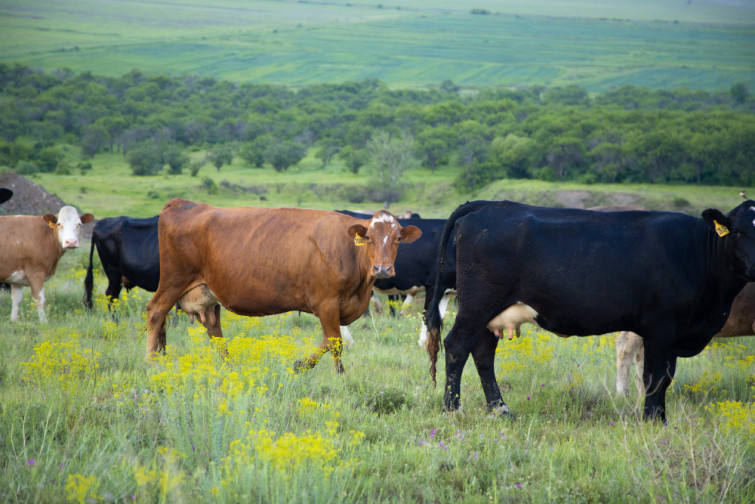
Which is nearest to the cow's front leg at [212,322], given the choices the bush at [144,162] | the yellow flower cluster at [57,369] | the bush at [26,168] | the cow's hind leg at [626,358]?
the yellow flower cluster at [57,369]

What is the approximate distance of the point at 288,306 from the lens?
7.43 m

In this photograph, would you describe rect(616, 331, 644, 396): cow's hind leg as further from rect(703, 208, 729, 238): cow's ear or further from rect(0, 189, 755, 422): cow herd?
rect(703, 208, 729, 238): cow's ear

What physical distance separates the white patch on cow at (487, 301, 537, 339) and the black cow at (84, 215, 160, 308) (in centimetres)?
614

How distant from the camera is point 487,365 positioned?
6.47m

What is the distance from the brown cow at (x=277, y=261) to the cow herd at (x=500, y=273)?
0.04 feet

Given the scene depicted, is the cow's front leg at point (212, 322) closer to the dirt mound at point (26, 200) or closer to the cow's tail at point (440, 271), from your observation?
the cow's tail at point (440, 271)

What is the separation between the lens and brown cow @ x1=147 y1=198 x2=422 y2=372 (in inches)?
285

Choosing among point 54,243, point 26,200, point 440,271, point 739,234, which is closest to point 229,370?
point 440,271

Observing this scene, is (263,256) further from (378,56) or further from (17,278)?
(378,56)

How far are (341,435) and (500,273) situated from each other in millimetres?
1968

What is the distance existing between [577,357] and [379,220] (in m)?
3.18

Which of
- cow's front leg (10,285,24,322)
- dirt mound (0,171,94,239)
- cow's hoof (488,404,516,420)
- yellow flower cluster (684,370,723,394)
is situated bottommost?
dirt mound (0,171,94,239)

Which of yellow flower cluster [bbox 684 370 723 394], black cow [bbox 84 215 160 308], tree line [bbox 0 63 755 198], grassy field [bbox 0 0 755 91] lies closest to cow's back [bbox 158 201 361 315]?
black cow [bbox 84 215 160 308]

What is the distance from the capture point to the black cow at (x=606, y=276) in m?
5.91
